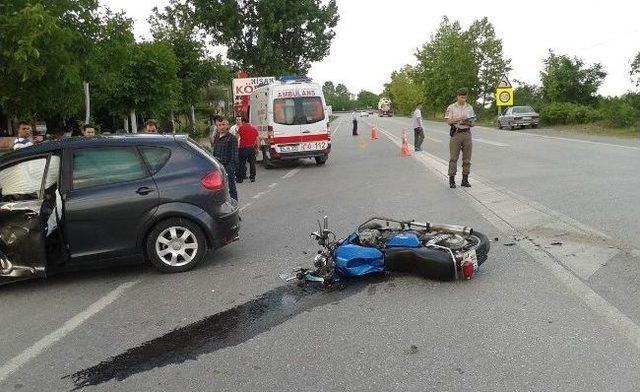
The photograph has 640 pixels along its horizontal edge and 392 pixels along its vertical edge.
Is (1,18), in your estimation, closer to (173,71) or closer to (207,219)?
(207,219)

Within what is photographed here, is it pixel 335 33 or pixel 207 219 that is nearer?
pixel 207 219

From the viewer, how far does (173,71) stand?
76.6ft

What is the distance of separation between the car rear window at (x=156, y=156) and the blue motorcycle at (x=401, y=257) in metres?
1.87

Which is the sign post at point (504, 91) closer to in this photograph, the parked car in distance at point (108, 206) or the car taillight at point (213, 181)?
the car taillight at point (213, 181)

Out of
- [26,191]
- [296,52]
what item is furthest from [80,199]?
[296,52]

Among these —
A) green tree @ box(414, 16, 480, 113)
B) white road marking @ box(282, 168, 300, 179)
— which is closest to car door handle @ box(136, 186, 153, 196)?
white road marking @ box(282, 168, 300, 179)

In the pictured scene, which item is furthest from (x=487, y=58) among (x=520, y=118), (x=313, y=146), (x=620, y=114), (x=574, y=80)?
(x=313, y=146)

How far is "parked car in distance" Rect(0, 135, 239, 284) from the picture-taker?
5555 mm

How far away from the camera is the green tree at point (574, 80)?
37969mm

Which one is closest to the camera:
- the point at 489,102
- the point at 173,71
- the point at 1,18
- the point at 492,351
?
the point at 492,351

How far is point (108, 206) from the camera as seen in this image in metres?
5.82

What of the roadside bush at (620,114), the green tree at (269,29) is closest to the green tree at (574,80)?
the roadside bush at (620,114)

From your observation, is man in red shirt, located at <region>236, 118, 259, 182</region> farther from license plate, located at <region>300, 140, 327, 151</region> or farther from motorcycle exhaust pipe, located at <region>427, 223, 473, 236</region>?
motorcycle exhaust pipe, located at <region>427, 223, 473, 236</region>

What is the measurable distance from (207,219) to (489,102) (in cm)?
5578
